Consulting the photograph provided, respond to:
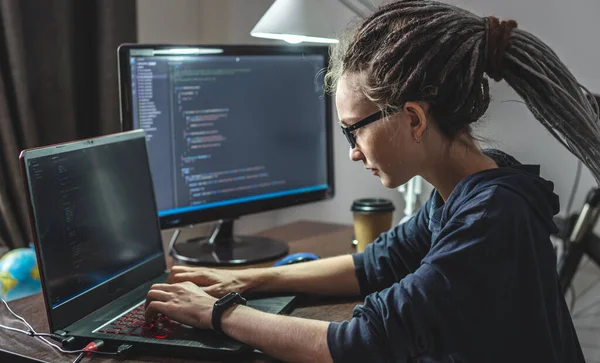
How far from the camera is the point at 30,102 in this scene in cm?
160

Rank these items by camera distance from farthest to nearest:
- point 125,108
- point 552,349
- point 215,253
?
point 215,253 → point 125,108 → point 552,349


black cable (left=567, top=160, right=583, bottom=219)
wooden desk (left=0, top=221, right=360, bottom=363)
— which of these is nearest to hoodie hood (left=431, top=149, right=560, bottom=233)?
wooden desk (left=0, top=221, right=360, bottom=363)

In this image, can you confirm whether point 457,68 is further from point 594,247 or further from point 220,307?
point 594,247

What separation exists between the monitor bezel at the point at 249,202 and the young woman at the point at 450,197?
38 cm

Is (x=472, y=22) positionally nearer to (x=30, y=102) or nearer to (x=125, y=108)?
(x=125, y=108)

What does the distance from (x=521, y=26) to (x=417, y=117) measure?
102 centimetres

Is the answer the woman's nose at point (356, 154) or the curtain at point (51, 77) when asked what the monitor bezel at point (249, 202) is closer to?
the curtain at point (51, 77)

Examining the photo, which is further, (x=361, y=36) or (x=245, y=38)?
(x=245, y=38)

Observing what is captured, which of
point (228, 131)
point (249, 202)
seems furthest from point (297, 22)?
point (249, 202)

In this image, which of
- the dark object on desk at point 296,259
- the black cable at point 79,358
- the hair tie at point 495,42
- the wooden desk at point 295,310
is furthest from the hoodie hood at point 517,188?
the black cable at point 79,358

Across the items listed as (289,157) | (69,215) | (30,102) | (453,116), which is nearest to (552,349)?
(453,116)

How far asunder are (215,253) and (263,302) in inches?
14.8

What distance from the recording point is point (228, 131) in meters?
1.53

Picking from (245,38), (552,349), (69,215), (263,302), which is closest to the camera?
(552,349)
